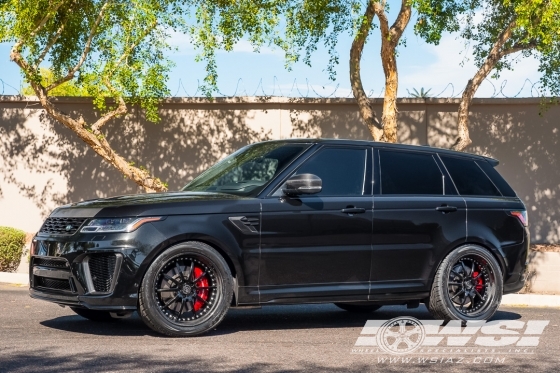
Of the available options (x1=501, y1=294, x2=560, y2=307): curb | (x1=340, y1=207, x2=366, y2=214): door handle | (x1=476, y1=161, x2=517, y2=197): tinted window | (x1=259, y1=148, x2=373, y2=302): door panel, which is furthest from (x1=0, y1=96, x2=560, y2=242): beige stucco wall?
(x1=340, y1=207, x2=366, y2=214): door handle

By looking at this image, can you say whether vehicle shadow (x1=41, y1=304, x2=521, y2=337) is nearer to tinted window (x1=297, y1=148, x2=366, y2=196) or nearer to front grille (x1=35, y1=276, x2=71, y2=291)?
front grille (x1=35, y1=276, x2=71, y2=291)

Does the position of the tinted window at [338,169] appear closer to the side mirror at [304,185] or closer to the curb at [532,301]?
the side mirror at [304,185]

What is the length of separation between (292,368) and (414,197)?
118 inches

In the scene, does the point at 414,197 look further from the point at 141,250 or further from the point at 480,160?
the point at 141,250

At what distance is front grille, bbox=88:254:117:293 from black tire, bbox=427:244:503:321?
316 centimetres

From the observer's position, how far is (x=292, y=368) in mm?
6930

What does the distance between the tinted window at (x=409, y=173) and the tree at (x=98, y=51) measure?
7.58m

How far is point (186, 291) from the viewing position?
8281 millimetres

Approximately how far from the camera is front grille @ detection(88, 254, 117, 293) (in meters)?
8.08

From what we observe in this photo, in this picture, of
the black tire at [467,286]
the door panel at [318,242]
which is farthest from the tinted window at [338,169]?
the black tire at [467,286]

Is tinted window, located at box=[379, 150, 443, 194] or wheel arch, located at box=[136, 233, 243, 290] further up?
tinted window, located at box=[379, 150, 443, 194]

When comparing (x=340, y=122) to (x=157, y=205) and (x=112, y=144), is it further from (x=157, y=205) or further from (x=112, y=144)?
(x=157, y=205)

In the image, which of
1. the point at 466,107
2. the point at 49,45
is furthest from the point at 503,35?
the point at 49,45

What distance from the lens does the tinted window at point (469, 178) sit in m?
9.88
